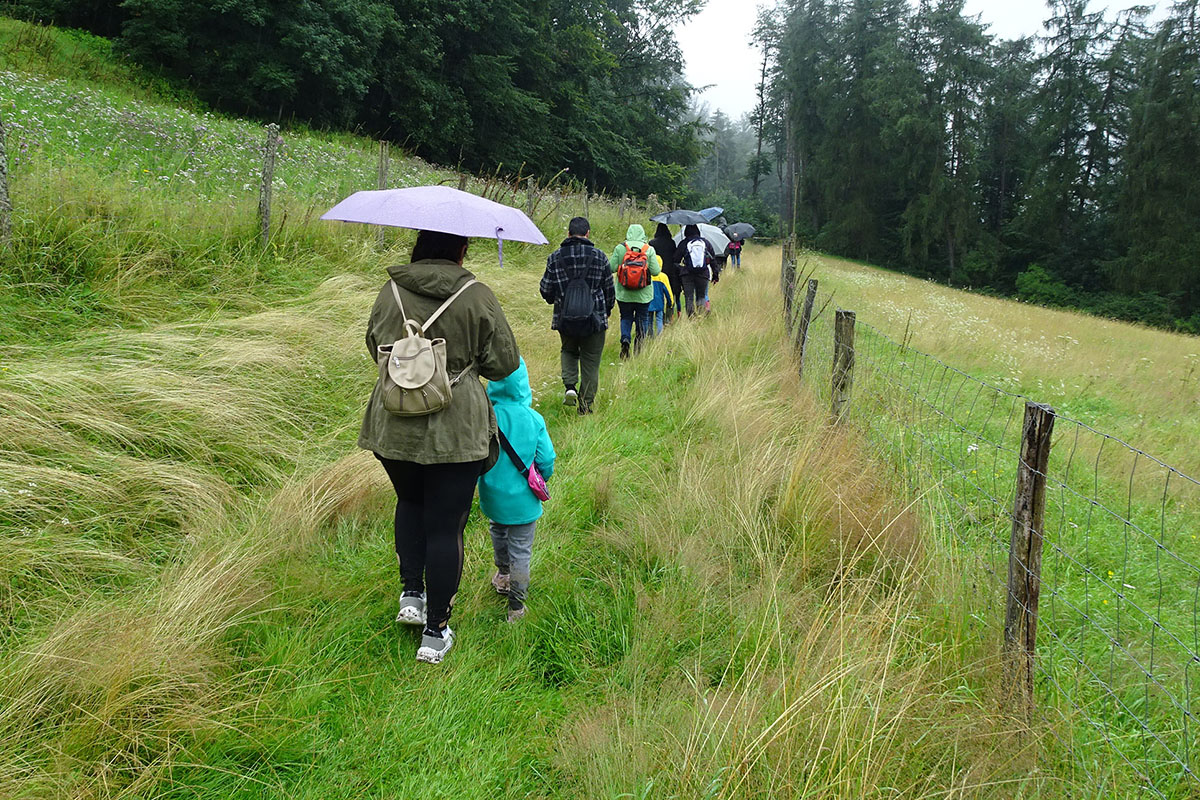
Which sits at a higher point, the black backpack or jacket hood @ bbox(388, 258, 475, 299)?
jacket hood @ bbox(388, 258, 475, 299)

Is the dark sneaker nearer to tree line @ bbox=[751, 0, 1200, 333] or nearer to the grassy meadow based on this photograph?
the grassy meadow

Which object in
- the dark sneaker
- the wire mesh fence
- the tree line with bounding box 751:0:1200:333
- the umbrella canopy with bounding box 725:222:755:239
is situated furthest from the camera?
the tree line with bounding box 751:0:1200:333

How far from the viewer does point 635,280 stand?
738 cm

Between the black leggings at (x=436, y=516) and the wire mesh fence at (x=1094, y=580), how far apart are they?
2.02 m

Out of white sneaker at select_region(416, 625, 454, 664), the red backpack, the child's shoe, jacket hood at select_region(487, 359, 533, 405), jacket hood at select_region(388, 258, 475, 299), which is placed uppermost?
the red backpack

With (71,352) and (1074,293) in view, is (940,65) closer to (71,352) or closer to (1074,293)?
(1074,293)

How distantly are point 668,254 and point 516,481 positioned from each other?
721 centimetres

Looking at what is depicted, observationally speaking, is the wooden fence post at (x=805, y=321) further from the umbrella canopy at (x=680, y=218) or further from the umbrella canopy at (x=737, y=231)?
the umbrella canopy at (x=737, y=231)

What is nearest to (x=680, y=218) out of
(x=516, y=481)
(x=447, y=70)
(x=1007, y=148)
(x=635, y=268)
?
(x=635, y=268)

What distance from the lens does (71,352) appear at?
458 centimetres

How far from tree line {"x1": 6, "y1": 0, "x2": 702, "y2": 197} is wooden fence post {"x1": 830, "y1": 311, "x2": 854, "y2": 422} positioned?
64.9ft

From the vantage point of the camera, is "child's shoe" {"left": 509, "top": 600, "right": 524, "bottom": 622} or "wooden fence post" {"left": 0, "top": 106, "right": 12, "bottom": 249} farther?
"wooden fence post" {"left": 0, "top": 106, "right": 12, "bottom": 249}

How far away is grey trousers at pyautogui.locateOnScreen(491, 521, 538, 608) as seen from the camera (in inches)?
121

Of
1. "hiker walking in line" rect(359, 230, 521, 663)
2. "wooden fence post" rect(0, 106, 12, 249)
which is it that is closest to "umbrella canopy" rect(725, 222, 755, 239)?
"wooden fence post" rect(0, 106, 12, 249)
